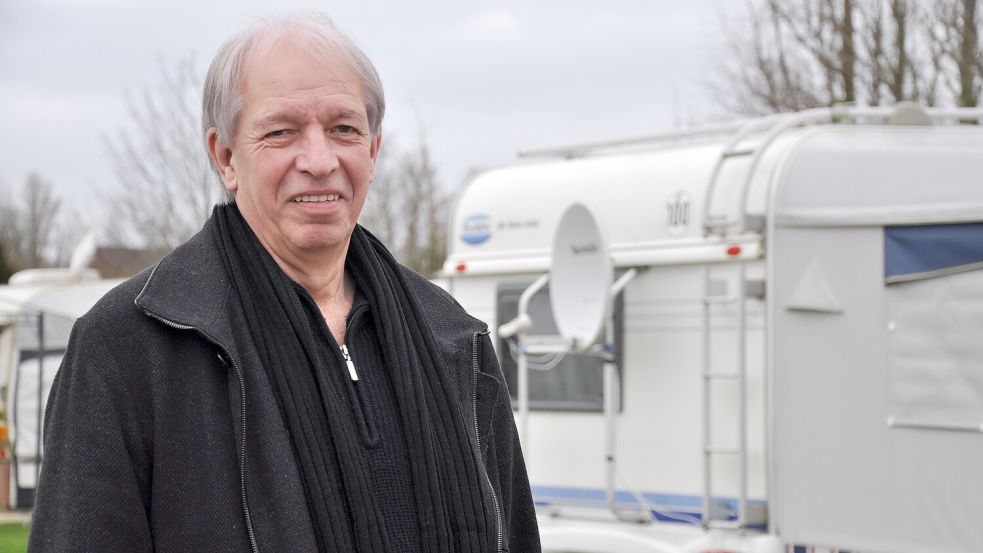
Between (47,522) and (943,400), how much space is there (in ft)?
16.9

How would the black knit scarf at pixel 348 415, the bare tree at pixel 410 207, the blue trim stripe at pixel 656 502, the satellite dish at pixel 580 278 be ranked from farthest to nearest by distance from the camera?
the bare tree at pixel 410 207
the satellite dish at pixel 580 278
the blue trim stripe at pixel 656 502
the black knit scarf at pixel 348 415

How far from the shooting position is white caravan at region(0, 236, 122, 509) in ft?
48.3

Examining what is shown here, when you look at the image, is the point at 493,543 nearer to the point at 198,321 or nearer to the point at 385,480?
the point at 385,480

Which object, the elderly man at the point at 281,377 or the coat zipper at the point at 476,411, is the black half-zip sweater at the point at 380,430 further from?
the coat zipper at the point at 476,411

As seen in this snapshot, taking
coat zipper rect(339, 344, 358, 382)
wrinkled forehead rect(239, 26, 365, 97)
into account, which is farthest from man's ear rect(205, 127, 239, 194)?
coat zipper rect(339, 344, 358, 382)

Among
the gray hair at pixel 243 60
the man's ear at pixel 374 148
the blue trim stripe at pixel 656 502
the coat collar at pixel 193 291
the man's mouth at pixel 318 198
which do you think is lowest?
the blue trim stripe at pixel 656 502

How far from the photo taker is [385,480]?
231 cm

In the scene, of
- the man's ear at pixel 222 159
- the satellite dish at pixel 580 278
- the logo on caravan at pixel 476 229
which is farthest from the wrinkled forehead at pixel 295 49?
the logo on caravan at pixel 476 229

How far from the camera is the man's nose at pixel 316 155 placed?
233cm

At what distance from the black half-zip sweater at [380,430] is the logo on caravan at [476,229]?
629cm

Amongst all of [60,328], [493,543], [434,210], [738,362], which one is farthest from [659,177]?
[434,210]

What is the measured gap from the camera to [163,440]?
2.12m

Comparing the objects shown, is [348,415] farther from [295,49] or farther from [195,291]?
[295,49]

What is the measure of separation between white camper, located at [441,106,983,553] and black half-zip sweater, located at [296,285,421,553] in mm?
4553
